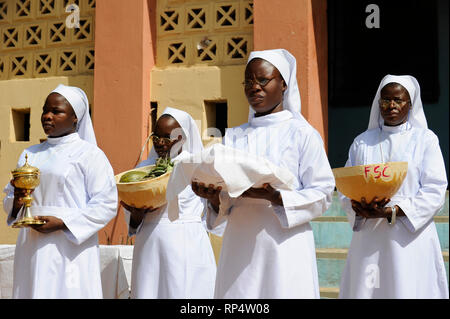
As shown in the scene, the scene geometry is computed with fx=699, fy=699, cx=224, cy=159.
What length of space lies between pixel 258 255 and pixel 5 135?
651 cm

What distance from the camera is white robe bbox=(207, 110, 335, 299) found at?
12.7 ft

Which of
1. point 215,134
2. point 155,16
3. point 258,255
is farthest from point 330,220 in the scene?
point 258,255

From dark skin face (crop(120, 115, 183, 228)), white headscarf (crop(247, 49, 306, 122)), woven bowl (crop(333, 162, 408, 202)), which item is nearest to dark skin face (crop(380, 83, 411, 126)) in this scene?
woven bowl (crop(333, 162, 408, 202))

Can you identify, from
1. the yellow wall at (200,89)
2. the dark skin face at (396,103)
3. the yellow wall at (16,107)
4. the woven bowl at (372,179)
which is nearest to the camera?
the woven bowl at (372,179)

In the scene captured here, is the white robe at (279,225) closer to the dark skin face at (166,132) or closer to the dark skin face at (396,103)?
the dark skin face at (396,103)

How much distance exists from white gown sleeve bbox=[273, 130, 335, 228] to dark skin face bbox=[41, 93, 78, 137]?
1.78 m

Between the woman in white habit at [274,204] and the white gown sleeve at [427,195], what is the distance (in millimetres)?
901

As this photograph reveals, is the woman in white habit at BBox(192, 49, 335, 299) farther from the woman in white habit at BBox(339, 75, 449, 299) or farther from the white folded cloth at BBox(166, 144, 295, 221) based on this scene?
the woman in white habit at BBox(339, 75, 449, 299)

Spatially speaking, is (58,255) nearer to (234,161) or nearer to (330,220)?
(234,161)

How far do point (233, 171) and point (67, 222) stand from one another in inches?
57.6

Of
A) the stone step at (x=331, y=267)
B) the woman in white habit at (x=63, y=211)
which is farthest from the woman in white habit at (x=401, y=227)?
the stone step at (x=331, y=267)

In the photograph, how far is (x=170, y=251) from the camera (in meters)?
5.66

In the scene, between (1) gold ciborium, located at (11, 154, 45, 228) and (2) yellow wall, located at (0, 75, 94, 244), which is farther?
(2) yellow wall, located at (0, 75, 94, 244)

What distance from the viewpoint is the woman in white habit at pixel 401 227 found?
15.4 feet
